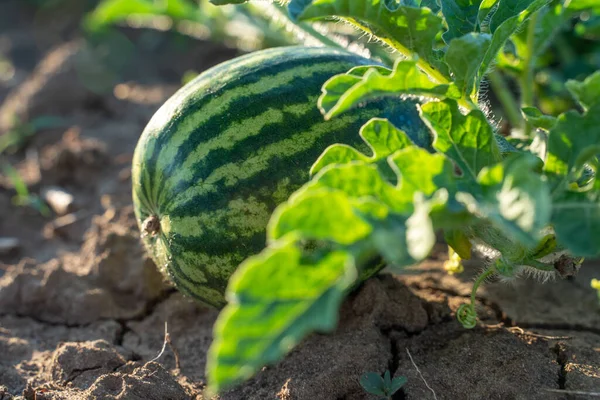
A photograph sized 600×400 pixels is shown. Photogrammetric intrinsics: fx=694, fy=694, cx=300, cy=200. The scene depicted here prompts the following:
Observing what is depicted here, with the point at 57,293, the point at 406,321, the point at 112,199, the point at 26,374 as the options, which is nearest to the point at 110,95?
the point at 112,199

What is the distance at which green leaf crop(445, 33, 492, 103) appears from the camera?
1.91 m

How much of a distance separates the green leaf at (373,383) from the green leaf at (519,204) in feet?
2.40

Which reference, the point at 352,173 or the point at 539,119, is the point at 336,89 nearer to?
the point at 352,173

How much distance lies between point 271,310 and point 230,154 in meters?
1.10

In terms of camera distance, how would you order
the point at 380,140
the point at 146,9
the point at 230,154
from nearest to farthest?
the point at 380,140
the point at 230,154
the point at 146,9

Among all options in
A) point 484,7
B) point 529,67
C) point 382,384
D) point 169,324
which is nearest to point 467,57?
point 484,7

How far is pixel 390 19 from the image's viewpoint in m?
2.10

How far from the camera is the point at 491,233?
2115 mm

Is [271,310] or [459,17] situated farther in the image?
[459,17]

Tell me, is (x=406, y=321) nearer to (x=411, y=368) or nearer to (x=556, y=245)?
(x=411, y=368)

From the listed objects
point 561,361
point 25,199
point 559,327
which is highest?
point 561,361

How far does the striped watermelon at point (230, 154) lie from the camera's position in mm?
2309

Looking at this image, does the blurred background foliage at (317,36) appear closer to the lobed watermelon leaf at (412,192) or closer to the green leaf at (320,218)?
the lobed watermelon leaf at (412,192)

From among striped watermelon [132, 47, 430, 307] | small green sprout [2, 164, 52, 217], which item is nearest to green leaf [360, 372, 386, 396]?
striped watermelon [132, 47, 430, 307]
